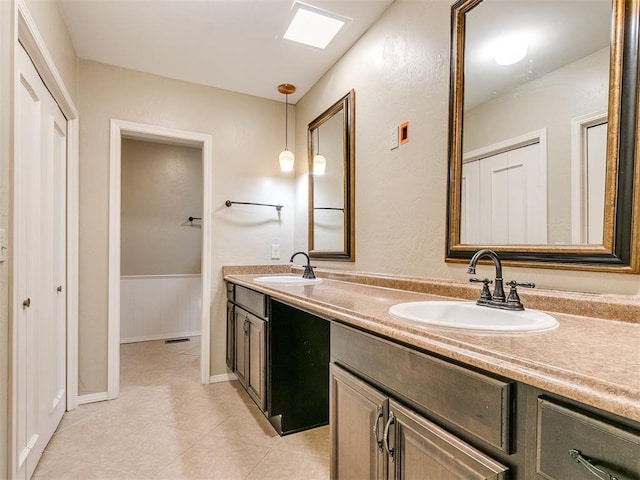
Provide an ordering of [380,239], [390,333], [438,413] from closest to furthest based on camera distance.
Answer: [438,413] → [390,333] → [380,239]

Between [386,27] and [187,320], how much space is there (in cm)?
374

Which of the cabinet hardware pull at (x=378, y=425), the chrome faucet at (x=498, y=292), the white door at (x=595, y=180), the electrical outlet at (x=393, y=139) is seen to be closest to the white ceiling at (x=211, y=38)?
the electrical outlet at (x=393, y=139)

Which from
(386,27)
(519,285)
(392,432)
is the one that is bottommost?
(392,432)

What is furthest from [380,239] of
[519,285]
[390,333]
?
[390,333]

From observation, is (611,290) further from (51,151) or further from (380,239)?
(51,151)

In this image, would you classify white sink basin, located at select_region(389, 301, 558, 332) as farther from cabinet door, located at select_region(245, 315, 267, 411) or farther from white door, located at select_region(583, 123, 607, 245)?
cabinet door, located at select_region(245, 315, 267, 411)

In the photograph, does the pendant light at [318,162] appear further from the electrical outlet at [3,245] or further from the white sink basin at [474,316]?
the electrical outlet at [3,245]

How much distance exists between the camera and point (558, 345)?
2.38 feet

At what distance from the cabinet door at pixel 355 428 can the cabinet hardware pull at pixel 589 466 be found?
0.50m

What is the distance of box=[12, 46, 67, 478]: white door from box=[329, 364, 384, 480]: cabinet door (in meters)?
1.16

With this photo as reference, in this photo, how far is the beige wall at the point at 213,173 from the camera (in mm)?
2434

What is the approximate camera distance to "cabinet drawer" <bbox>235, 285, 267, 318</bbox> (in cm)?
198

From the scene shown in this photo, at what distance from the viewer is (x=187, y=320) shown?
4.26 metres

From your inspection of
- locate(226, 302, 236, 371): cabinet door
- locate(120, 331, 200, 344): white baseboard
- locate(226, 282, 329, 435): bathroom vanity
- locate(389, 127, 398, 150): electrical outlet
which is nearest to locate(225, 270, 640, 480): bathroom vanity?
locate(226, 282, 329, 435): bathroom vanity
